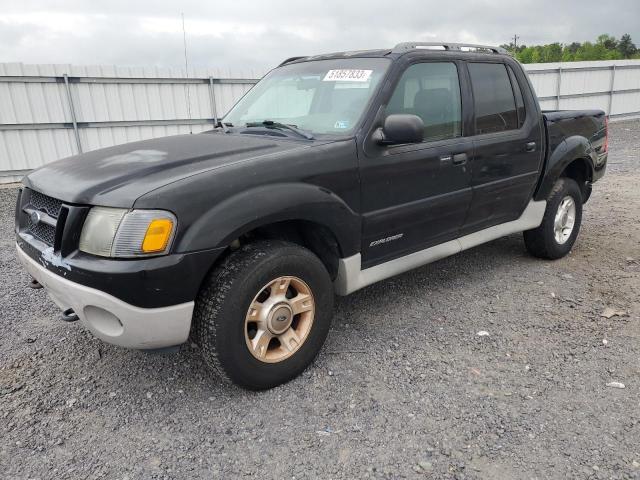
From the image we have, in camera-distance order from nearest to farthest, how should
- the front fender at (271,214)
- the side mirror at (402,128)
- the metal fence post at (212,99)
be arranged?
the front fender at (271,214), the side mirror at (402,128), the metal fence post at (212,99)

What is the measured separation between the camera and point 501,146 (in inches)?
157

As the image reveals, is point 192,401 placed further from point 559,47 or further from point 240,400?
point 559,47

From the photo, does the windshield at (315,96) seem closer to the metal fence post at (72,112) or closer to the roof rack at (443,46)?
the roof rack at (443,46)

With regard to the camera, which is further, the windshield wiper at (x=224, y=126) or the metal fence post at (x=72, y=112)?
the metal fence post at (x=72, y=112)

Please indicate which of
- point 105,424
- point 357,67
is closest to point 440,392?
point 105,424

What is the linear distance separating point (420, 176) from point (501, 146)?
3.27ft

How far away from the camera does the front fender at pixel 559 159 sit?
4.53 meters

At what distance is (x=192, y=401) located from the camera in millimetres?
2836

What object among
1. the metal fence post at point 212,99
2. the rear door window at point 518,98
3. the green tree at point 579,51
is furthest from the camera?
the green tree at point 579,51

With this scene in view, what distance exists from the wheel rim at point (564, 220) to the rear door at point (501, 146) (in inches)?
23.5

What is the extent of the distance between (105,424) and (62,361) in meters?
0.84

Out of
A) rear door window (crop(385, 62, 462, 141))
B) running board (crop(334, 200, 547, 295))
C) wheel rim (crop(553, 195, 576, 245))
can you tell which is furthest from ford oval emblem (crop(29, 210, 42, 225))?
wheel rim (crop(553, 195, 576, 245))

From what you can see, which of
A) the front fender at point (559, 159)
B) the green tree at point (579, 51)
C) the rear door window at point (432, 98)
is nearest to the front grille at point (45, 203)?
the rear door window at point (432, 98)

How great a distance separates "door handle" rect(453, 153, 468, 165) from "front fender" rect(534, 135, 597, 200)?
1.23 metres
